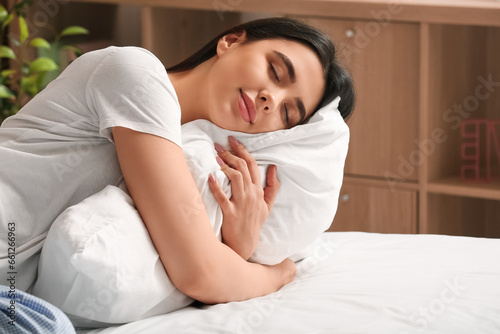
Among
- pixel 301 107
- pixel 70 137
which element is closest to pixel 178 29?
pixel 301 107

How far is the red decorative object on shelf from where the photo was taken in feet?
7.44

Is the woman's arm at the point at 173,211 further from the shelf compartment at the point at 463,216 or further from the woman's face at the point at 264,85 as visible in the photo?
the shelf compartment at the point at 463,216

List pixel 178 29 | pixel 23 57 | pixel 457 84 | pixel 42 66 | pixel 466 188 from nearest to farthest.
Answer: pixel 466 188 → pixel 457 84 → pixel 42 66 → pixel 178 29 → pixel 23 57

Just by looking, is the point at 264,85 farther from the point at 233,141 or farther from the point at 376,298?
the point at 376,298

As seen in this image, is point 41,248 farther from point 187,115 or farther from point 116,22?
point 116,22

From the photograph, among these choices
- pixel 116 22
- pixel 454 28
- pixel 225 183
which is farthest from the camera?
pixel 116 22

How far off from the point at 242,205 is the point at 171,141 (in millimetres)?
180

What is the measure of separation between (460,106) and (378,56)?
0.30 m

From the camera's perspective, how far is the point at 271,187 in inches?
50.5

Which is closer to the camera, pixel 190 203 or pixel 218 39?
pixel 190 203

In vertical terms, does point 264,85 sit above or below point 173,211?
above

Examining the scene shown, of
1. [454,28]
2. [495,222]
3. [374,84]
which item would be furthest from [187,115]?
[495,222]

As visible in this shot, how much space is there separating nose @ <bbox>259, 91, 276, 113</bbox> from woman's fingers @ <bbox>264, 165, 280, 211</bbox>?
0.33 feet

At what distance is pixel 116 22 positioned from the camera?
119 inches
